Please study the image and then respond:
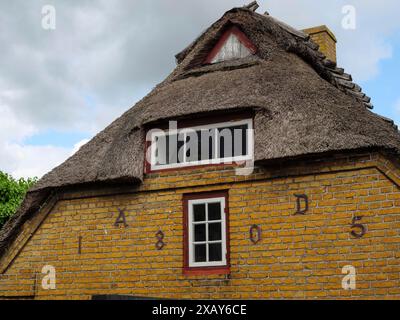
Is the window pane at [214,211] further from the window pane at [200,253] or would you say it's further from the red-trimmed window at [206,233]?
the window pane at [200,253]

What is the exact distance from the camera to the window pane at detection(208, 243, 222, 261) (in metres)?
10.9

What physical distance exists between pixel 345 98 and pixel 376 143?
6.80 ft

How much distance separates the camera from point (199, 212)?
11.2 meters

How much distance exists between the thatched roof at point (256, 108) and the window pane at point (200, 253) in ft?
5.71

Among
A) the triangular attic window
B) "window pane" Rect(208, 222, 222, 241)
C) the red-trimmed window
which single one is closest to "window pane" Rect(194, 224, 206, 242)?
the red-trimmed window

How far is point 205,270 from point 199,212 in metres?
1.06

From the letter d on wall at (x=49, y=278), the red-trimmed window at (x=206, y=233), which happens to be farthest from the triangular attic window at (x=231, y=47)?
the letter d on wall at (x=49, y=278)

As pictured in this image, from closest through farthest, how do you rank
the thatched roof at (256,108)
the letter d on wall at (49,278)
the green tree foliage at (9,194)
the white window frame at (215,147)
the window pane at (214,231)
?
the thatched roof at (256,108), the window pane at (214,231), the white window frame at (215,147), the letter d on wall at (49,278), the green tree foliage at (9,194)

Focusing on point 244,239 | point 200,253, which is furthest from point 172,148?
point 244,239

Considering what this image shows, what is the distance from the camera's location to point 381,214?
9.64 m

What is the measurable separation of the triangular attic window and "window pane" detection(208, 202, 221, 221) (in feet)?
12.0

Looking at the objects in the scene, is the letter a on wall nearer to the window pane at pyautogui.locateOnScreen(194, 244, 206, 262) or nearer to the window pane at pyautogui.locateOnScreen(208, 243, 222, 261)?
the window pane at pyautogui.locateOnScreen(194, 244, 206, 262)

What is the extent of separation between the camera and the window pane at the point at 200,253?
36.2 feet

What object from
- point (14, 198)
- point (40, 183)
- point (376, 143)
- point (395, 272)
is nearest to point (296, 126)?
point (376, 143)
